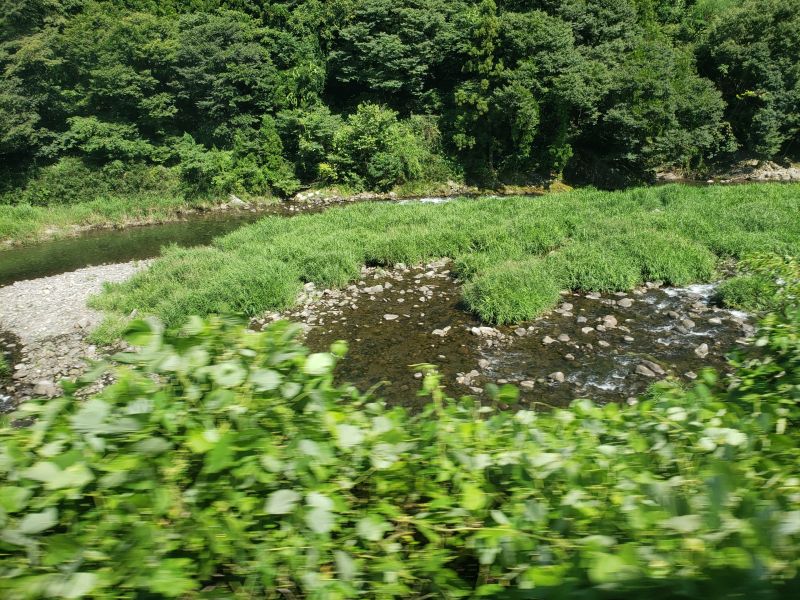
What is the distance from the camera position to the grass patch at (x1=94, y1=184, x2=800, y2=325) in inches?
478

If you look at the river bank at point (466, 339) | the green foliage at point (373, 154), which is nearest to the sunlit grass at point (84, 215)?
the green foliage at point (373, 154)

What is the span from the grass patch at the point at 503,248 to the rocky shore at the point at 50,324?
3.27 feet

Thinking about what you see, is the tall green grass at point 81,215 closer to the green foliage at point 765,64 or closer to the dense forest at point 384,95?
the dense forest at point 384,95

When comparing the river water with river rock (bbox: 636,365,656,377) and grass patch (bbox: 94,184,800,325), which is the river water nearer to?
river rock (bbox: 636,365,656,377)

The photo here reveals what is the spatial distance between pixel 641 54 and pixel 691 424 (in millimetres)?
34908

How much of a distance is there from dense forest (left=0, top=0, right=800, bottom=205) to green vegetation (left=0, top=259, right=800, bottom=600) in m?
30.0

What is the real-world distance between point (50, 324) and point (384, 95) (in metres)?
29.5

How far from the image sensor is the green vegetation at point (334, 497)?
1.21 meters

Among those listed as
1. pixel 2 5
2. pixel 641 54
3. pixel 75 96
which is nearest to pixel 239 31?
pixel 75 96

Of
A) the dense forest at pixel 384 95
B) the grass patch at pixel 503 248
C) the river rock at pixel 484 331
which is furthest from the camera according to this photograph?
the dense forest at pixel 384 95

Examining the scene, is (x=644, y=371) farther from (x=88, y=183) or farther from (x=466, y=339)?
(x=88, y=183)

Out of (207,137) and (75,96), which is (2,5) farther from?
(207,137)

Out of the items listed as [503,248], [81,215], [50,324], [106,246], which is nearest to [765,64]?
[503,248]

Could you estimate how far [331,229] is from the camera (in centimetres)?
1814
